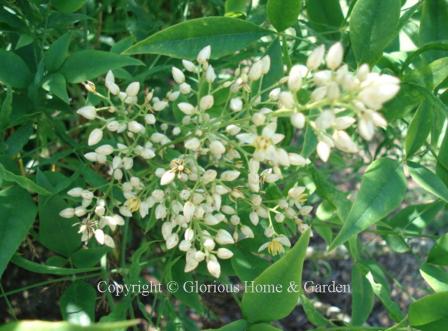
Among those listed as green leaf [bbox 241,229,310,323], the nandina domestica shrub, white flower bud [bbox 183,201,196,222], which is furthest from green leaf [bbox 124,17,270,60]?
green leaf [bbox 241,229,310,323]

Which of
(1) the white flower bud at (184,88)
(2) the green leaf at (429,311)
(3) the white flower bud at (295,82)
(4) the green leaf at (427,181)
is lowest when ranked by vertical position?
(2) the green leaf at (429,311)

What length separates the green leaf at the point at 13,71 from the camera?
3.60 ft

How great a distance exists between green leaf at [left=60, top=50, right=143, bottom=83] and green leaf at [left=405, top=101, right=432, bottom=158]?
46 centimetres

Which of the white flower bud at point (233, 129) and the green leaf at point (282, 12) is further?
the green leaf at point (282, 12)

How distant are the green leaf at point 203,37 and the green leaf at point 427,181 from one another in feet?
1.12

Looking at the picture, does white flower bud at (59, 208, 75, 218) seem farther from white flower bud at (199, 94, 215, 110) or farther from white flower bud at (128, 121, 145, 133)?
white flower bud at (199, 94, 215, 110)

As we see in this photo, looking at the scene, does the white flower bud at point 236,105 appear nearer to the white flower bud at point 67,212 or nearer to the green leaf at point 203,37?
the green leaf at point 203,37

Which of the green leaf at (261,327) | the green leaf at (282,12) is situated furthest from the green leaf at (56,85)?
the green leaf at (261,327)

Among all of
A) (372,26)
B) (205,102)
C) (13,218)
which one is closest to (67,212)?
(13,218)

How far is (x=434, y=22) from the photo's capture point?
1227 mm

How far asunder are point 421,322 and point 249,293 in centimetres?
27

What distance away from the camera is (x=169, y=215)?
1115mm

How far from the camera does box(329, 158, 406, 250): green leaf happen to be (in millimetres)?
903

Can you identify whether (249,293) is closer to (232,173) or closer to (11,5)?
(232,173)
